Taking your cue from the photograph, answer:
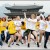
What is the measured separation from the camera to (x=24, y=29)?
3.29 metres

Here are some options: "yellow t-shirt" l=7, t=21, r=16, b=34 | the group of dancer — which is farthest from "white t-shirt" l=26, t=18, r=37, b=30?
"yellow t-shirt" l=7, t=21, r=16, b=34

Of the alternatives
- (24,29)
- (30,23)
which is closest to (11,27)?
(24,29)

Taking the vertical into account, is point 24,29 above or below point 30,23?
below

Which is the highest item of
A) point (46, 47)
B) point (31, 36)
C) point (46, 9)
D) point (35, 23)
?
point (46, 9)

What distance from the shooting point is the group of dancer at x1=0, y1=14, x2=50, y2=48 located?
326cm

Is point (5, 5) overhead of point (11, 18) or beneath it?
overhead

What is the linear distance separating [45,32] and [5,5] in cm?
87

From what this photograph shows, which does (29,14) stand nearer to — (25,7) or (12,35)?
(25,7)

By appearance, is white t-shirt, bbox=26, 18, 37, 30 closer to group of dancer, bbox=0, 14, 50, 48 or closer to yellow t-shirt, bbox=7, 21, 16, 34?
group of dancer, bbox=0, 14, 50, 48

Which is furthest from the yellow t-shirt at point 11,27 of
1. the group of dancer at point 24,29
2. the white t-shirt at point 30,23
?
the white t-shirt at point 30,23

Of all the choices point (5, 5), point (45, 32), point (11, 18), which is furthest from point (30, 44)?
point (5, 5)

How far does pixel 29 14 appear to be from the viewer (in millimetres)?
3266

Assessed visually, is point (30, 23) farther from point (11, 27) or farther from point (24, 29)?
point (11, 27)

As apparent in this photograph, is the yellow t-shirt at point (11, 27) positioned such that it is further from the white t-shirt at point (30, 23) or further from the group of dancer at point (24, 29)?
the white t-shirt at point (30, 23)
